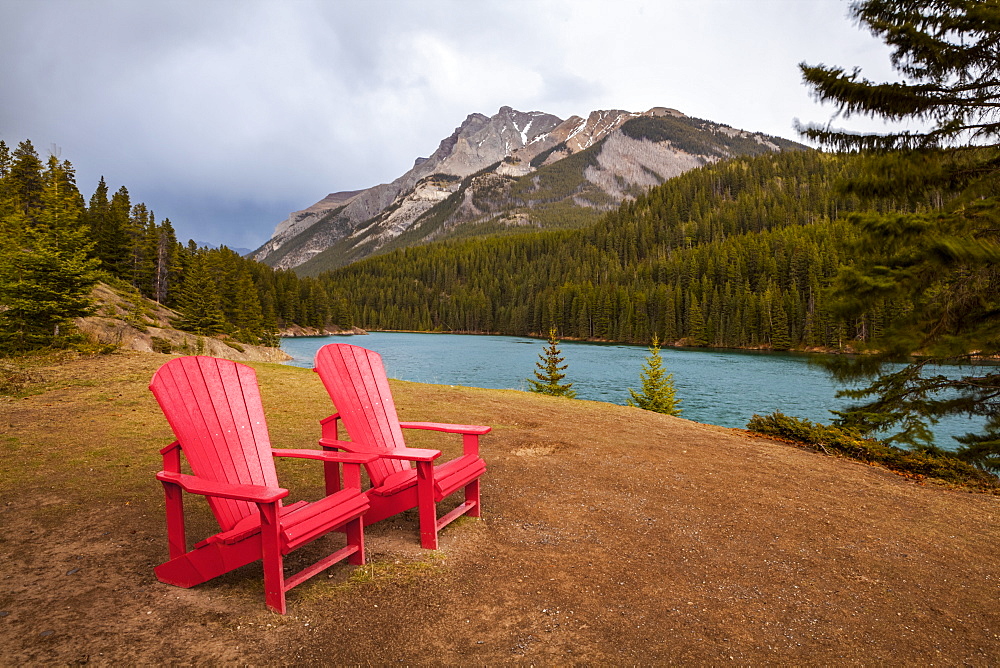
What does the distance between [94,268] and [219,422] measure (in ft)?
48.9

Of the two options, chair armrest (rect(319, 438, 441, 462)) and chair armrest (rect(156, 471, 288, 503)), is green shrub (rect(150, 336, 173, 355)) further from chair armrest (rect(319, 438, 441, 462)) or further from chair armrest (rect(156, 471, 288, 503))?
chair armrest (rect(156, 471, 288, 503))

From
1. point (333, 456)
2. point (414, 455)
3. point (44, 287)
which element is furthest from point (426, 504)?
point (44, 287)

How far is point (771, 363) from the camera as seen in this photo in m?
44.3

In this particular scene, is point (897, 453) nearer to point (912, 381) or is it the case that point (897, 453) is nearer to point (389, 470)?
point (912, 381)

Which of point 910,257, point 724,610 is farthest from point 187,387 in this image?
point 910,257

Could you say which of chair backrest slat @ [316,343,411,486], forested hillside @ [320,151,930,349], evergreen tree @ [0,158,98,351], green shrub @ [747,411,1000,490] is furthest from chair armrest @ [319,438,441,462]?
forested hillside @ [320,151,930,349]

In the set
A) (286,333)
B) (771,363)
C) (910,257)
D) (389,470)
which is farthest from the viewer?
(286,333)

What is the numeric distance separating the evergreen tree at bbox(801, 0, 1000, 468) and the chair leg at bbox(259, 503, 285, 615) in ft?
24.4

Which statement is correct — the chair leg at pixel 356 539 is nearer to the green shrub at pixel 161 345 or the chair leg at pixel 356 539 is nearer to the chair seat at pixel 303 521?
the chair seat at pixel 303 521

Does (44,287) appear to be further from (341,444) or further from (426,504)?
(426,504)

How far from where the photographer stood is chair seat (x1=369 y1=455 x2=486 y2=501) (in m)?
3.76

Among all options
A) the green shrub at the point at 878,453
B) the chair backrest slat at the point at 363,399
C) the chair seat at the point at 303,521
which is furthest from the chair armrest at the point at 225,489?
the green shrub at the point at 878,453

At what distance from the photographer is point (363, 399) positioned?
4.16 m

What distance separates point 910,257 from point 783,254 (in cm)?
8503
